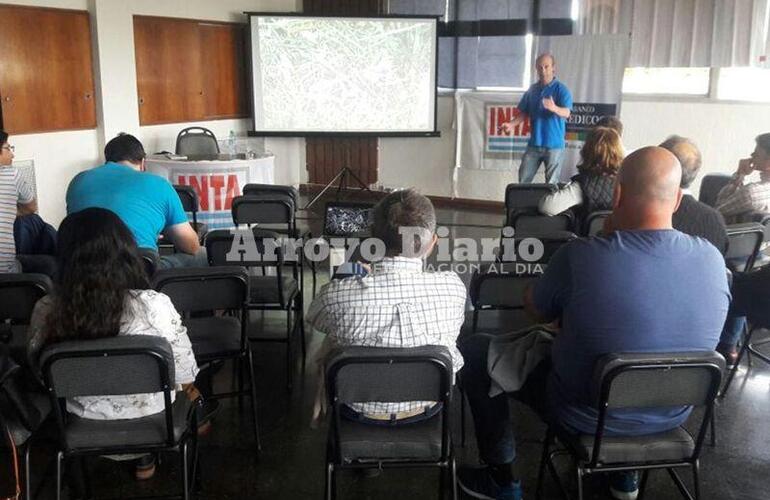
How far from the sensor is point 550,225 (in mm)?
3650

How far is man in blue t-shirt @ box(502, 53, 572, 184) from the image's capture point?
248 inches

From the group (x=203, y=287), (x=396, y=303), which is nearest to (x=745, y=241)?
(x=396, y=303)

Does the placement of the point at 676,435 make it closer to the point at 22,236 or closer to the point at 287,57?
the point at 22,236

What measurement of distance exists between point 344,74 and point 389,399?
6263mm

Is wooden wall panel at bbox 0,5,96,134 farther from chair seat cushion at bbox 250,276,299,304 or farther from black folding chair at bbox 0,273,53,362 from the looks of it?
black folding chair at bbox 0,273,53,362

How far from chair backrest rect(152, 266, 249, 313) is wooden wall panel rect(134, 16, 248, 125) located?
16.0 ft

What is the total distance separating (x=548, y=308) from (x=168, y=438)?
1162 millimetres

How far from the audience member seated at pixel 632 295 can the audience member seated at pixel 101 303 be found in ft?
3.70

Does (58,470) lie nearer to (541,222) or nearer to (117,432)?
(117,432)

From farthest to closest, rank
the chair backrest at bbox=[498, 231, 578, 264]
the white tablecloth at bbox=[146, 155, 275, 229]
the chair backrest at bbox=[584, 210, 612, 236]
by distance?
the white tablecloth at bbox=[146, 155, 275, 229], the chair backrest at bbox=[584, 210, 612, 236], the chair backrest at bbox=[498, 231, 578, 264]

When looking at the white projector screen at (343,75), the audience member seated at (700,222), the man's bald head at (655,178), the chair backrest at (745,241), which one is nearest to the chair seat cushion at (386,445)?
the man's bald head at (655,178)

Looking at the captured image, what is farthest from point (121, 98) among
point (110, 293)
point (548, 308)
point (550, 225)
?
point (548, 308)

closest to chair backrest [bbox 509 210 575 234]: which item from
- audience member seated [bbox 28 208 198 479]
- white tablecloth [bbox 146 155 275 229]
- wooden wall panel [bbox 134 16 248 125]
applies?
audience member seated [bbox 28 208 198 479]

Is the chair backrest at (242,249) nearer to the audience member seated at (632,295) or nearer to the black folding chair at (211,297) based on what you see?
the black folding chair at (211,297)
